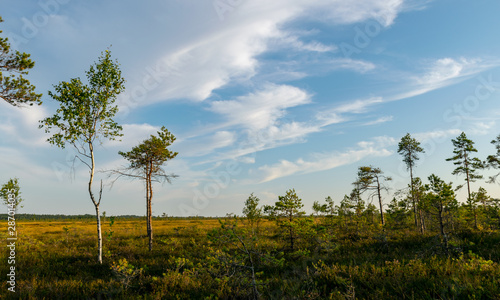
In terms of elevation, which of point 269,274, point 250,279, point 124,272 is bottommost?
point 269,274

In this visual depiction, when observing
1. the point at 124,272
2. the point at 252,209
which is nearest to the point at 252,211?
the point at 252,209

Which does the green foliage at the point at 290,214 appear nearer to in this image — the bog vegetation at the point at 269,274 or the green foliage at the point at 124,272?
the bog vegetation at the point at 269,274

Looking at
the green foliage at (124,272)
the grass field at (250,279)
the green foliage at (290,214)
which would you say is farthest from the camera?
the green foliage at (290,214)

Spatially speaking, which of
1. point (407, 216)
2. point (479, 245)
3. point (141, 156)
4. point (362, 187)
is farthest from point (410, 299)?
point (407, 216)

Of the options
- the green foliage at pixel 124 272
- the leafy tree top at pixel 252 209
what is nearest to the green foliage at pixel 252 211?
the leafy tree top at pixel 252 209

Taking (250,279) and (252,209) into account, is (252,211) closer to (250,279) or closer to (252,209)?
(252,209)

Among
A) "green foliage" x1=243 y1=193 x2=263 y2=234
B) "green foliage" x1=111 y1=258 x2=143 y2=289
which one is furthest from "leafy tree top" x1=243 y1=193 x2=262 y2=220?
"green foliage" x1=111 y1=258 x2=143 y2=289

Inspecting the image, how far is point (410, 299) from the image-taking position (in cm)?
585

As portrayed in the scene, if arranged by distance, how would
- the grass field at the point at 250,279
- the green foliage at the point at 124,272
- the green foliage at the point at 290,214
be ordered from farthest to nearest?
the green foliage at the point at 290,214
the green foliage at the point at 124,272
the grass field at the point at 250,279

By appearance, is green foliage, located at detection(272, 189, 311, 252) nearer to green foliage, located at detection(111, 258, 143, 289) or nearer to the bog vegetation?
the bog vegetation

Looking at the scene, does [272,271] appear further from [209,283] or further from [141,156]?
[141,156]

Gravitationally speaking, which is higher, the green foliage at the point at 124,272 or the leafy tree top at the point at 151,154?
the leafy tree top at the point at 151,154

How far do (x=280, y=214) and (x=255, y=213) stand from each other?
8279mm

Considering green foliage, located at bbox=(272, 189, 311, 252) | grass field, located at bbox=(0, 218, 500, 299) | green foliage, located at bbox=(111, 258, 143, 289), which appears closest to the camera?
grass field, located at bbox=(0, 218, 500, 299)
